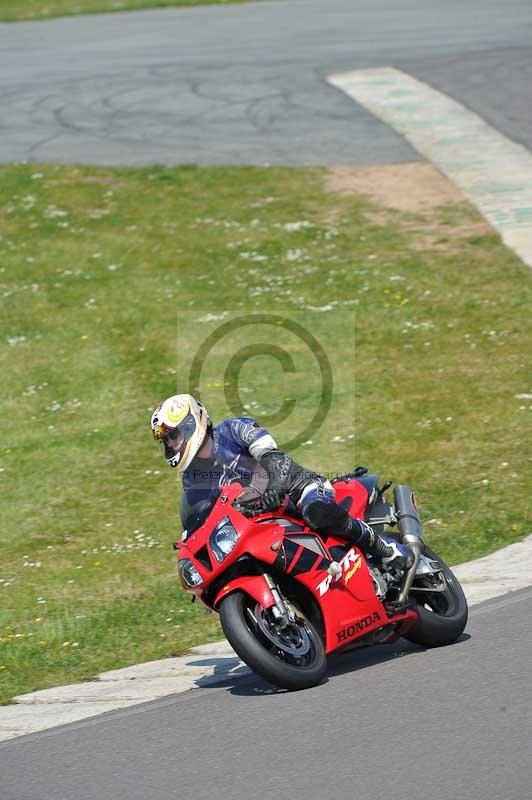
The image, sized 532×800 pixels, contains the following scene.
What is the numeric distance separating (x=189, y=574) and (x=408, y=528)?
156 cm

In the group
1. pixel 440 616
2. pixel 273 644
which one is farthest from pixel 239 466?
pixel 440 616

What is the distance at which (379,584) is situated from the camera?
24.2 ft

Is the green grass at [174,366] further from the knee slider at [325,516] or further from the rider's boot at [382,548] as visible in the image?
the knee slider at [325,516]

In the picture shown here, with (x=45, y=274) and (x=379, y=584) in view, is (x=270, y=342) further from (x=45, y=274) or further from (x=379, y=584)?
(x=379, y=584)

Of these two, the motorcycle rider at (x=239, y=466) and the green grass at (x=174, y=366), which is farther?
the green grass at (x=174, y=366)

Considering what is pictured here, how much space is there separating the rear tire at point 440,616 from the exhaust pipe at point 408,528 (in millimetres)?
149

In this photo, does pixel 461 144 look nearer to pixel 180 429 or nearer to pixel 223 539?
pixel 180 429

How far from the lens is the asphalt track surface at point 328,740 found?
5660mm

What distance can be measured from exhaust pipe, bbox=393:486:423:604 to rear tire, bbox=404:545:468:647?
0.49 ft

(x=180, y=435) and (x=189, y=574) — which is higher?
(x=180, y=435)

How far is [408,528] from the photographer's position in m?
7.70

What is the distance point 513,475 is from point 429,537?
1.39m

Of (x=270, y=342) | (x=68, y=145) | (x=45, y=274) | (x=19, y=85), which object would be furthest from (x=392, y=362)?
(x=19, y=85)

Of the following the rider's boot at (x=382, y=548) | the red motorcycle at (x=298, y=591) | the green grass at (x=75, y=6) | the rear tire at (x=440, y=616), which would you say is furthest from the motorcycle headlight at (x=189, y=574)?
the green grass at (x=75, y=6)
